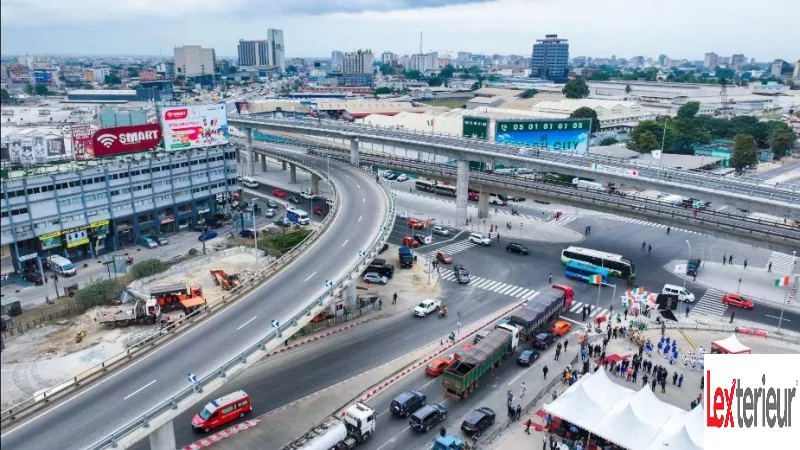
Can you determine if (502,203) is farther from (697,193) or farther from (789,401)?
(789,401)

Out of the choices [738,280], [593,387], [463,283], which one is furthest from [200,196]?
[738,280]

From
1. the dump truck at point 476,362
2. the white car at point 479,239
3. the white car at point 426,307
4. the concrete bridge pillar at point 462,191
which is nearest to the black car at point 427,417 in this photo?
the dump truck at point 476,362

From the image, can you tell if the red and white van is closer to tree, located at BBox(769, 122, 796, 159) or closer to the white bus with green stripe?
the white bus with green stripe

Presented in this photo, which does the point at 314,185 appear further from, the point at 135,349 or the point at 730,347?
the point at 730,347

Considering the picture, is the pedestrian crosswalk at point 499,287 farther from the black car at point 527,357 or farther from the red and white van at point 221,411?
the red and white van at point 221,411

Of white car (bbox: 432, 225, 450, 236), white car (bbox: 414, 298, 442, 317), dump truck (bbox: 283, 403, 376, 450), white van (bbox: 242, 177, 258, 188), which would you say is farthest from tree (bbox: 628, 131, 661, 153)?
dump truck (bbox: 283, 403, 376, 450)
